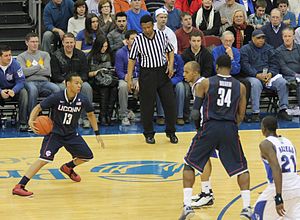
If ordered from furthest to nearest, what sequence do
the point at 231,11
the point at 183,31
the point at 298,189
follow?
1. the point at 231,11
2. the point at 183,31
3. the point at 298,189

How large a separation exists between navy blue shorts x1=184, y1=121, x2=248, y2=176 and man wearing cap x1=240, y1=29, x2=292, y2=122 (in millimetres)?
5668

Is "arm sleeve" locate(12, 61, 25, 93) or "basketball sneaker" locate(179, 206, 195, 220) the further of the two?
"arm sleeve" locate(12, 61, 25, 93)

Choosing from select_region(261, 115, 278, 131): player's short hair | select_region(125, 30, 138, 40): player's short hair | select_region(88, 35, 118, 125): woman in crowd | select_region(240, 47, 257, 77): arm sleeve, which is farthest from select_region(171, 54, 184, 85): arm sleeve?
select_region(261, 115, 278, 131): player's short hair

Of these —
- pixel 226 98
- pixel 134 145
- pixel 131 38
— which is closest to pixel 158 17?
pixel 131 38

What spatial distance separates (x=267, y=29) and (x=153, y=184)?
5985 mm

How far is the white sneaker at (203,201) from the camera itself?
28.1 feet

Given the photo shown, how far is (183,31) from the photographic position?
14.2 m

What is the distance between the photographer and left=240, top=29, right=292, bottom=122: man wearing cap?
13656 millimetres

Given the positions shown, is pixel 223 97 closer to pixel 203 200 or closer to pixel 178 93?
pixel 203 200

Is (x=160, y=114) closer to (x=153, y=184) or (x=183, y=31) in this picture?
(x=183, y=31)

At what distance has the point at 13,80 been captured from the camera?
13.0m

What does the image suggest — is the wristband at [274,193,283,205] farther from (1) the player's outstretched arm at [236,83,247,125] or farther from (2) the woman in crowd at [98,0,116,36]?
(2) the woman in crowd at [98,0,116,36]

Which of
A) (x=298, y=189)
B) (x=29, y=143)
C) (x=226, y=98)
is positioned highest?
(x=226, y=98)

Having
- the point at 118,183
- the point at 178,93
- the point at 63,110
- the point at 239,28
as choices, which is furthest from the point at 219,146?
the point at 239,28
